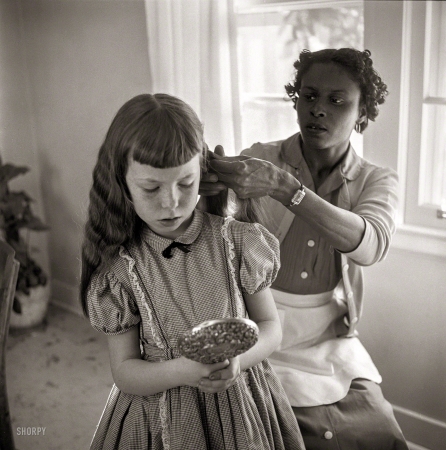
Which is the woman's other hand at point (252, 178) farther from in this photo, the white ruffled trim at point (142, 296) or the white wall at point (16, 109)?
the white wall at point (16, 109)

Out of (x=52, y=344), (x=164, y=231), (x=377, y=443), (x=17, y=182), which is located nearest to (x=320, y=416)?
(x=377, y=443)

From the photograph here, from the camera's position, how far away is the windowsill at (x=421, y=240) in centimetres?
152

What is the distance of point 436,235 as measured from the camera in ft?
4.96

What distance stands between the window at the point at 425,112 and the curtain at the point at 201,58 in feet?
1.95

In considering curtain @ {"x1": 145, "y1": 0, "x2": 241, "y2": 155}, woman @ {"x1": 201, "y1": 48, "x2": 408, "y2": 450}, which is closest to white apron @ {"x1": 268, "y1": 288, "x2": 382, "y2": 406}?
woman @ {"x1": 201, "y1": 48, "x2": 408, "y2": 450}

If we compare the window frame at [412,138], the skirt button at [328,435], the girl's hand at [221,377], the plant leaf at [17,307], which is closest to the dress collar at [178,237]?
the girl's hand at [221,377]

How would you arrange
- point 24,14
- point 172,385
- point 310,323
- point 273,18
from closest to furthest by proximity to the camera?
point 172,385
point 310,323
point 273,18
point 24,14

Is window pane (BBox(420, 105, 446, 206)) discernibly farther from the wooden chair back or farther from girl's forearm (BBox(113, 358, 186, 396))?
the wooden chair back

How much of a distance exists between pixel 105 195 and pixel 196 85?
918mm

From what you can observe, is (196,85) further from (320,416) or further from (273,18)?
(320,416)

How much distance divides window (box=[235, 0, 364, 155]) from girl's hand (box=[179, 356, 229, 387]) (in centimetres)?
79

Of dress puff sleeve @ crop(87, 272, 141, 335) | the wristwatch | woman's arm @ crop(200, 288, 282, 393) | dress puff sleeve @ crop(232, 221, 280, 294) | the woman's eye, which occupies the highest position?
the woman's eye

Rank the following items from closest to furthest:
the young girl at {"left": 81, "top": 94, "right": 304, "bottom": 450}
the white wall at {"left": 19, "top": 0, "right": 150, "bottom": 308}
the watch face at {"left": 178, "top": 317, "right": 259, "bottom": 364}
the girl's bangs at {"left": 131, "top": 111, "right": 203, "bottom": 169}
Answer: the watch face at {"left": 178, "top": 317, "right": 259, "bottom": 364} < the girl's bangs at {"left": 131, "top": 111, "right": 203, "bottom": 169} < the young girl at {"left": 81, "top": 94, "right": 304, "bottom": 450} < the white wall at {"left": 19, "top": 0, "right": 150, "bottom": 308}

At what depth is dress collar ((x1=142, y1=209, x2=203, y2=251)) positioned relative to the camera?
1061 millimetres
